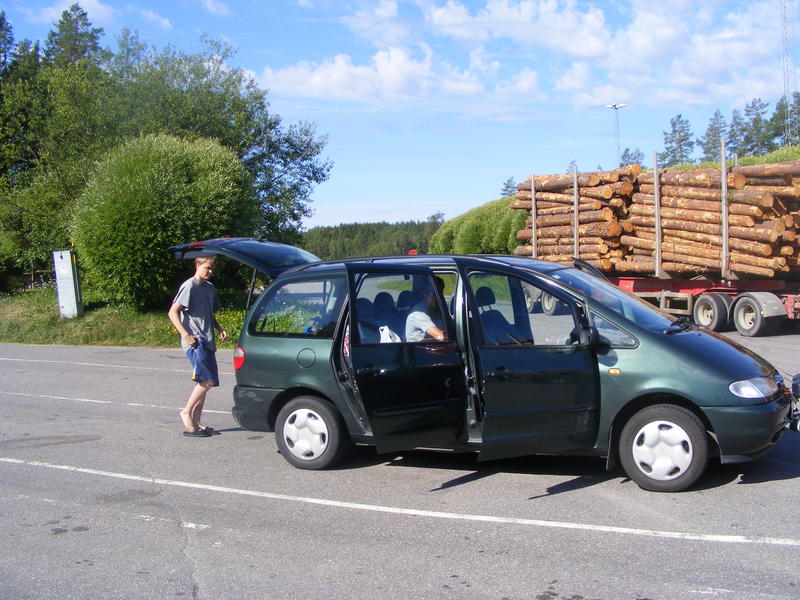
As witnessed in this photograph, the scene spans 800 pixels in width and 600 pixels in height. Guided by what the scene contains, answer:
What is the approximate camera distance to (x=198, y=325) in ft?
26.3

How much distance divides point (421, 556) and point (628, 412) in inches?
80.8

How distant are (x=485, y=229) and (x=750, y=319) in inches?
1188

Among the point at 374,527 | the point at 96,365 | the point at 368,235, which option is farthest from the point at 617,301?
the point at 368,235

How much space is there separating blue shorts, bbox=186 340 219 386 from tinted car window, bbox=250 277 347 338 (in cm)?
110

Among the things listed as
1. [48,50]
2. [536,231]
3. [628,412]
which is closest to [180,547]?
[628,412]

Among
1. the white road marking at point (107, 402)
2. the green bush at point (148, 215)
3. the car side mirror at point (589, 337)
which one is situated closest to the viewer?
the car side mirror at point (589, 337)

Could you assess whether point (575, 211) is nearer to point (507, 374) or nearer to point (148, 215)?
point (148, 215)

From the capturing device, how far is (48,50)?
58.5 meters

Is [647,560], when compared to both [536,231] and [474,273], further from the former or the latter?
[536,231]

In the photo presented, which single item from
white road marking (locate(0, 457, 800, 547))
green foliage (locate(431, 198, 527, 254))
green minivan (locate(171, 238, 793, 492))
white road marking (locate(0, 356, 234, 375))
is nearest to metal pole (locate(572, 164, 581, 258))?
white road marking (locate(0, 356, 234, 375))

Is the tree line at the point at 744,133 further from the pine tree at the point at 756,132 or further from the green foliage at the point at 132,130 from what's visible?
the green foliage at the point at 132,130

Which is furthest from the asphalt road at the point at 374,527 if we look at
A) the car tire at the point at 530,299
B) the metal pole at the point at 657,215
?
the metal pole at the point at 657,215

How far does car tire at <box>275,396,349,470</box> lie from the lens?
6.61 meters

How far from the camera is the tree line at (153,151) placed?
1978 centimetres
